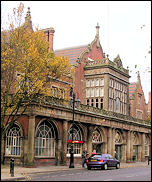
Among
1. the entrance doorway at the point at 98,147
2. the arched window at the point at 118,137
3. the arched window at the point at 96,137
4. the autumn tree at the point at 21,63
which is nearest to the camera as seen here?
the autumn tree at the point at 21,63

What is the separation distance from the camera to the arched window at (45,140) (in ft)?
109

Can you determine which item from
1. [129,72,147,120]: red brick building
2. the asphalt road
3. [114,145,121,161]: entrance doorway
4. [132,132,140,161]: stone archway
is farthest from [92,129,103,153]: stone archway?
the asphalt road

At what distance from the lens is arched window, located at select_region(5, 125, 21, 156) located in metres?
32.9

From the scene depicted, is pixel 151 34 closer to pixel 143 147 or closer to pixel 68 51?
pixel 68 51

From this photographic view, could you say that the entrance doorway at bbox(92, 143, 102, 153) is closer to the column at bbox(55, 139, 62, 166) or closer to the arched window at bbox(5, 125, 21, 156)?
the column at bbox(55, 139, 62, 166)

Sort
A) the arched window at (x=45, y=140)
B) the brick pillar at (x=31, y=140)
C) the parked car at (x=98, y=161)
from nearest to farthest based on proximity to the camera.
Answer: the brick pillar at (x=31, y=140), the parked car at (x=98, y=161), the arched window at (x=45, y=140)

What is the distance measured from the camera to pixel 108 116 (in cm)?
4334

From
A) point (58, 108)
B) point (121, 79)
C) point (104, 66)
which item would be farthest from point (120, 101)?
point (58, 108)

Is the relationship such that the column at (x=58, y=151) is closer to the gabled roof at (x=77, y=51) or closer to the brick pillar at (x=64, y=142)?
the brick pillar at (x=64, y=142)

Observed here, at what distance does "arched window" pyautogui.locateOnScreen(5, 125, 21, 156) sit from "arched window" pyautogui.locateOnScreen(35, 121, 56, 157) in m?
1.64

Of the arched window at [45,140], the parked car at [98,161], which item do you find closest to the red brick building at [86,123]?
the arched window at [45,140]

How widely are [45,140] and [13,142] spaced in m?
3.03

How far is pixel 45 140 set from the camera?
3425 centimetres

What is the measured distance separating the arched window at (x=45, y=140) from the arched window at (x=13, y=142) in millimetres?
1636
